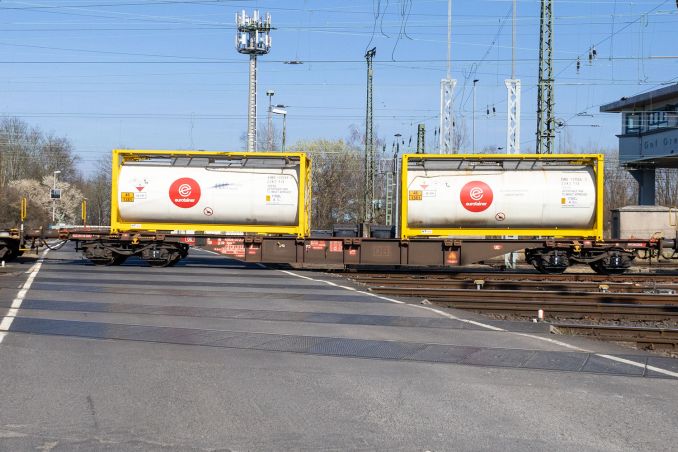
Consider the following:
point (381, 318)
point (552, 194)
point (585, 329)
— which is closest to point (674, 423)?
point (585, 329)

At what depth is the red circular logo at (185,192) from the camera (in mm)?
25266

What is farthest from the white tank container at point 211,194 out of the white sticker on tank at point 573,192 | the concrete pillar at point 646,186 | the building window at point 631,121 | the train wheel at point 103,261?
the concrete pillar at point 646,186

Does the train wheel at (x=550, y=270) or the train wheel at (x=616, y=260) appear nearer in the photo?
the train wheel at (x=616, y=260)

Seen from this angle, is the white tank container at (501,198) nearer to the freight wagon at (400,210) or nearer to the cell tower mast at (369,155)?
the freight wagon at (400,210)

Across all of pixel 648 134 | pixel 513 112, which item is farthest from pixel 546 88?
pixel 648 134

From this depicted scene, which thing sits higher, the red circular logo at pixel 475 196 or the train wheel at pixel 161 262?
the red circular logo at pixel 475 196

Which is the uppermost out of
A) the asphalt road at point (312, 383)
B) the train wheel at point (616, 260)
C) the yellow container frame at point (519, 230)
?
the yellow container frame at point (519, 230)

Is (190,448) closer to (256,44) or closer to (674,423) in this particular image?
(674,423)

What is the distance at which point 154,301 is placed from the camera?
15562mm

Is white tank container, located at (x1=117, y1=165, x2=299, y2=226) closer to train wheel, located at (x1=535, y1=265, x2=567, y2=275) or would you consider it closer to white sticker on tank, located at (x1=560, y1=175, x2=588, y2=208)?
train wheel, located at (x1=535, y1=265, x2=567, y2=275)

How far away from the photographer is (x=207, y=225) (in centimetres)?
2558

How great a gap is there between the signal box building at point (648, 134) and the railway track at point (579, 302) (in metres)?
22.7

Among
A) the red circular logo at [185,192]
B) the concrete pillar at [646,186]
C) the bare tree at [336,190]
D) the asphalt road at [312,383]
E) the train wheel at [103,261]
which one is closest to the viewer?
the asphalt road at [312,383]

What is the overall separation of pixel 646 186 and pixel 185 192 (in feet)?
111
